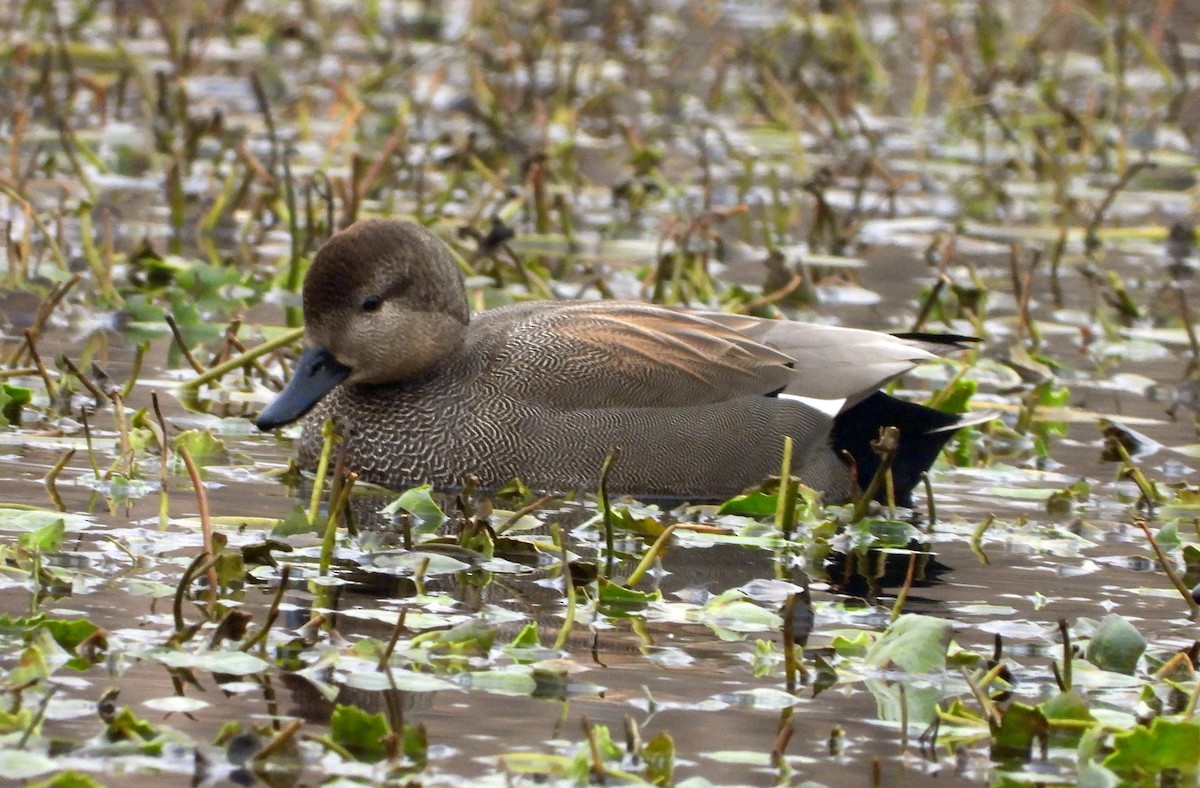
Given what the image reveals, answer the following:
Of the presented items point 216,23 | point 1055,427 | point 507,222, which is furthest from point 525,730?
point 216,23

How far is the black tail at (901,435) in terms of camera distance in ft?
23.4

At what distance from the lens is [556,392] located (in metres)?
7.05

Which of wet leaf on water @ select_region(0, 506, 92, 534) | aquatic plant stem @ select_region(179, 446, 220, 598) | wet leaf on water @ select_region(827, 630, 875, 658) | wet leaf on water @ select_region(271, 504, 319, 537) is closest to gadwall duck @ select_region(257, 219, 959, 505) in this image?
wet leaf on water @ select_region(0, 506, 92, 534)

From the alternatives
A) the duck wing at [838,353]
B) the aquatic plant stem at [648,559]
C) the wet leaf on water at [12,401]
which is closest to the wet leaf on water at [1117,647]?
the aquatic plant stem at [648,559]

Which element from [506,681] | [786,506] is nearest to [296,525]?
[506,681]

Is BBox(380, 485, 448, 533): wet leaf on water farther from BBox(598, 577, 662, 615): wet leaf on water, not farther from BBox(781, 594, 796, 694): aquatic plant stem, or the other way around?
BBox(781, 594, 796, 694): aquatic plant stem

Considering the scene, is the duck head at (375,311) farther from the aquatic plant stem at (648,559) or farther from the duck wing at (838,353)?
the aquatic plant stem at (648,559)

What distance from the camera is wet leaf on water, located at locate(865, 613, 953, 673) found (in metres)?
4.88

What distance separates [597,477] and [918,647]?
2.18 meters

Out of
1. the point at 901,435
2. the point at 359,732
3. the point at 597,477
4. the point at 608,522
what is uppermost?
the point at 359,732

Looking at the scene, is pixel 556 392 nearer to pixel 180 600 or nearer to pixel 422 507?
pixel 422 507

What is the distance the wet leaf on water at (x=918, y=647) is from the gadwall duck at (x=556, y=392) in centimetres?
207

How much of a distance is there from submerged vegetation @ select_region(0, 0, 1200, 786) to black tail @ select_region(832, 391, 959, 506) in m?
0.18

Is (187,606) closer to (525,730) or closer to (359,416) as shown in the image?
(525,730)
